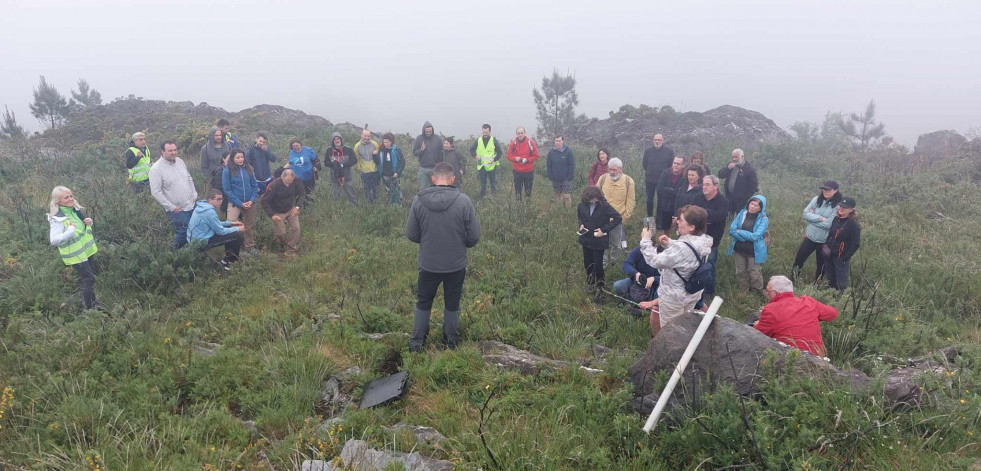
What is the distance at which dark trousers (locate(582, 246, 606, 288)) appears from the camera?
6.49 meters

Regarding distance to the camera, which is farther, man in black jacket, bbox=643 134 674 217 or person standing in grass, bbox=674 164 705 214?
man in black jacket, bbox=643 134 674 217

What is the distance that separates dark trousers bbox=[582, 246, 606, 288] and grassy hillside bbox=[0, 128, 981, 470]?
182mm

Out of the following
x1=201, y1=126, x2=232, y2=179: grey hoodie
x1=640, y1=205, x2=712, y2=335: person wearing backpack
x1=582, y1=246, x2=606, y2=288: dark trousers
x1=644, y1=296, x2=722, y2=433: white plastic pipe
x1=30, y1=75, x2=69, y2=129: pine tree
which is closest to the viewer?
x1=644, y1=296, x2=722, y2=433: white plastic pipe

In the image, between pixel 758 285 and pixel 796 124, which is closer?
pixel 758 285

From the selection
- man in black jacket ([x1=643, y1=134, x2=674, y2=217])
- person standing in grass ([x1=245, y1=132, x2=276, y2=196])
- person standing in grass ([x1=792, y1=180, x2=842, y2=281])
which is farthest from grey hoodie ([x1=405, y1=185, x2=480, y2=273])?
man in black jacket ([x1=643, y1=134, x2=674, y2=217])

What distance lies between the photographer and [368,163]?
10133 millimetres

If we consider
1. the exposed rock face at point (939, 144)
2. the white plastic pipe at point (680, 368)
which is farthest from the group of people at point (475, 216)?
the exposed rock face at point (939, 144)

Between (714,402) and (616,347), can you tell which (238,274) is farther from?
(714,402)

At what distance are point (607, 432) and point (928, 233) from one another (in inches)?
390

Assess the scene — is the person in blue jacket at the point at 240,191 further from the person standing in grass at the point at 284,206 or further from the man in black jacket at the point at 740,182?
the man in black jacket at the point at 740,182

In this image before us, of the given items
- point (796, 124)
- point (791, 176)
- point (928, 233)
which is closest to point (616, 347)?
point (928, 233)

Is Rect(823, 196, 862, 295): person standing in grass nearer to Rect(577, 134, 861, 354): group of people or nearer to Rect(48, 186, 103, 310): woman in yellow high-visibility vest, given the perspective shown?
Rect(577, 134, 861, 354): group of people

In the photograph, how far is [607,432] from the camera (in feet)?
11.2

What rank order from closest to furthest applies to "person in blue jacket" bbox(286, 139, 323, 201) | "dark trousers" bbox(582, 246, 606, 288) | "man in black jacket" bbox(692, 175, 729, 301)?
"dark trousers" bbox(582, 246, 606, 288), "man in black jacket" bbox(692, 175, 729, 301), "person in blue jacket" bbox(286, 139, 323, 201)
